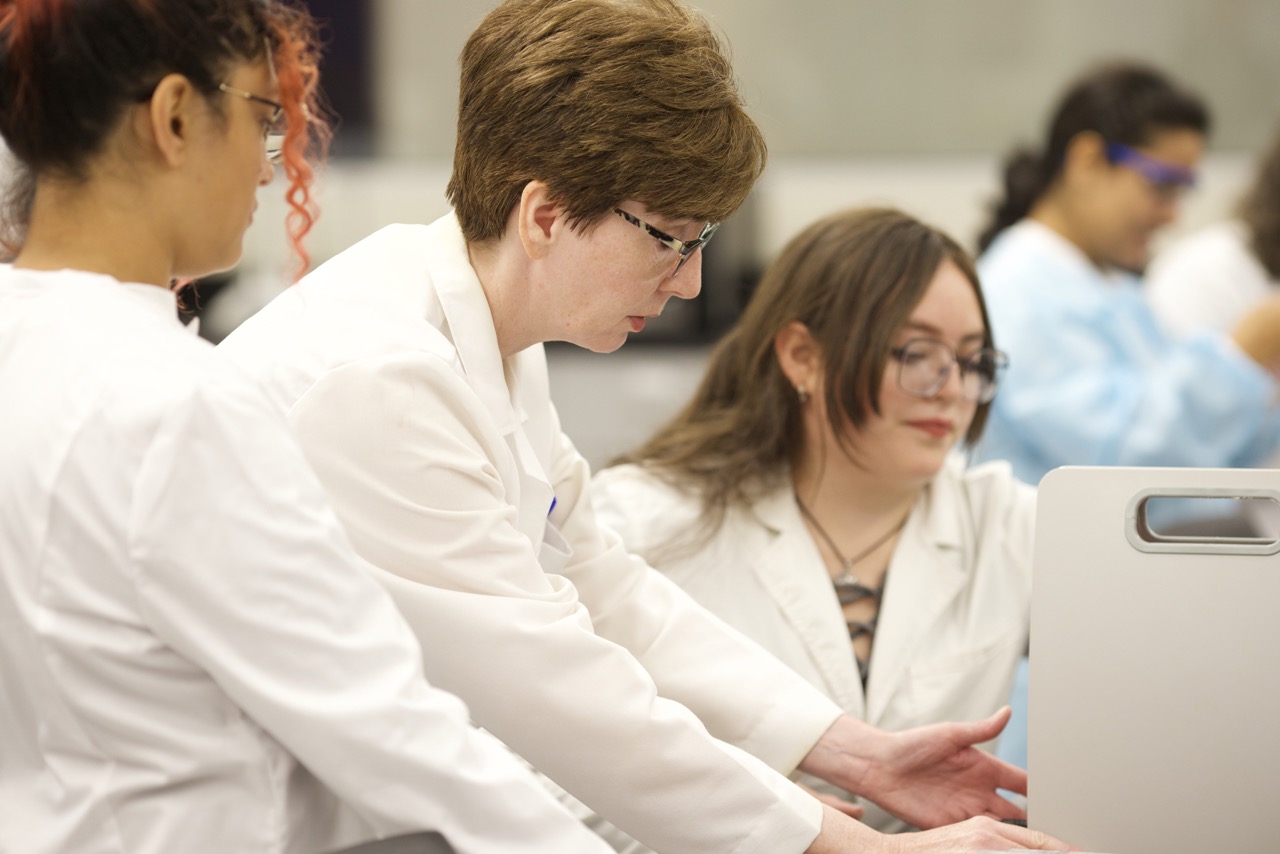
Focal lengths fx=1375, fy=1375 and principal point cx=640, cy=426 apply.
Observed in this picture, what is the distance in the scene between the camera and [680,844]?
47.7 inches

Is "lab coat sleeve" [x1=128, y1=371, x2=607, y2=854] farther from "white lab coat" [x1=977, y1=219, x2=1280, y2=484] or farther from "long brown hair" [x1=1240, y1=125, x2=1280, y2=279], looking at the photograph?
"long brown hair" [x1=1240, y1=125, x2=1280, y2=279]

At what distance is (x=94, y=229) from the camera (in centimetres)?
95

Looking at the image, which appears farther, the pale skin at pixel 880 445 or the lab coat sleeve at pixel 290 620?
the pale skin at pixel 880 445

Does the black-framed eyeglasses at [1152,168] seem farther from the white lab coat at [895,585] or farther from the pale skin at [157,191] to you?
the pale skin at [157,191]

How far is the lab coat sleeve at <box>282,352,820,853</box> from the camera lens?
1.11m

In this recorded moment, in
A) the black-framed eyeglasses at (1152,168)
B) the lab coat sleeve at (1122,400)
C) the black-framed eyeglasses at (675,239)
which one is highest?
the black-framed eyeglasses at (675,239)

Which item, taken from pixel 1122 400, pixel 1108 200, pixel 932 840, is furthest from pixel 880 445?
pixel 1108 200

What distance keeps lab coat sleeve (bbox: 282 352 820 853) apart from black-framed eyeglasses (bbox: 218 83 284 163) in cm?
18

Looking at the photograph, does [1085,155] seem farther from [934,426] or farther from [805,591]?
[805,591]

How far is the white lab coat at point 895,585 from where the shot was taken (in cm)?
169

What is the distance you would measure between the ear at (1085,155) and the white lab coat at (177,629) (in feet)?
8.06

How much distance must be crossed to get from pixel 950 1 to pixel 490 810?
12.4ft

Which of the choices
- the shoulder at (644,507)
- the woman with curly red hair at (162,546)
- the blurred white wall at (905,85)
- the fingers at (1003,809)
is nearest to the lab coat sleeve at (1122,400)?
the shoulder at (644,507)

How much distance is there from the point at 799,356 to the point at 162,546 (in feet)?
3.65
